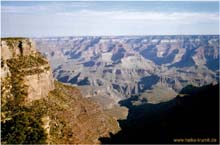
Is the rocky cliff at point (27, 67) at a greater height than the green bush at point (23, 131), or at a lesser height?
greater

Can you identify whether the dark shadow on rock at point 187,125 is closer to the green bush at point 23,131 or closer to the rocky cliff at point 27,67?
the rocky cliff at point 27,67

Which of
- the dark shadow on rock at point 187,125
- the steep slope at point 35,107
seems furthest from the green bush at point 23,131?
the dark shadow on rock at point 187,125

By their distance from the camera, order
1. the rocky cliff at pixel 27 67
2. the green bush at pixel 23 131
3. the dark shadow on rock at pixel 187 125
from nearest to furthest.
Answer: the dark shadow on rock at pixel 187 125 → the green bush at pixel 23 131 → the rocky cliff at pixel 27 67

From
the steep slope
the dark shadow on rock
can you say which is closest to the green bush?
the steep slope

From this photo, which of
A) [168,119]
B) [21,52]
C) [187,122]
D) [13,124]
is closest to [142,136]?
[168,119]

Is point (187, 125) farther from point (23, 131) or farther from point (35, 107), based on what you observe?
point (35, 107)

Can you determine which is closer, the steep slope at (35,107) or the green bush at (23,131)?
the green bush at (23,131)

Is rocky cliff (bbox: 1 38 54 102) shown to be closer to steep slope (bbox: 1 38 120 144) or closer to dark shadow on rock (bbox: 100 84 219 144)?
steep slope (bbox: 1 38 120 144)

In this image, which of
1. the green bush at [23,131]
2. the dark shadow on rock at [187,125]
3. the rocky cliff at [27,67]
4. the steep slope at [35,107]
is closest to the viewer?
the dark shadow on rock at [187,125]

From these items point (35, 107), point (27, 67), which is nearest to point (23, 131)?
point (35, 107)
